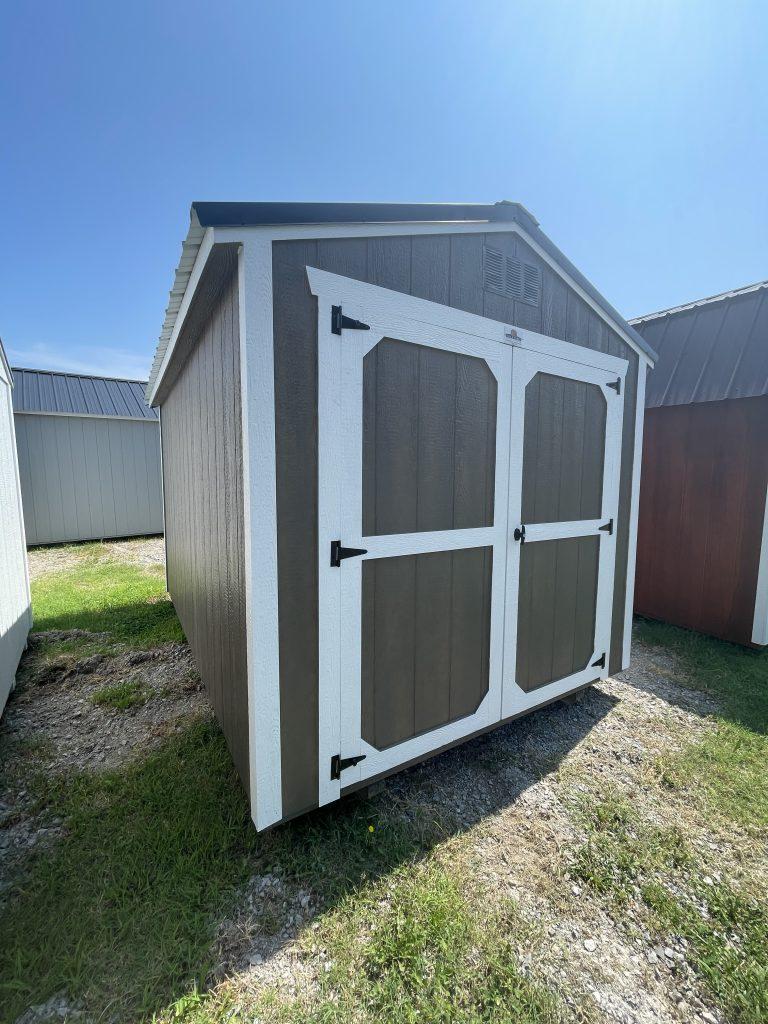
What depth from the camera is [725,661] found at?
3525mm

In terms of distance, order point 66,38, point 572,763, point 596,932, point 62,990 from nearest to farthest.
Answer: point 62,990, point 596,932, point 572,763, point 66,38

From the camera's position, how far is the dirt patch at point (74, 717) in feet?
6.02

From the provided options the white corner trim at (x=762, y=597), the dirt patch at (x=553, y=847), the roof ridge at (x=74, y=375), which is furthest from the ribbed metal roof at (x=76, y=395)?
the white corner trim at (x=762, y=597)

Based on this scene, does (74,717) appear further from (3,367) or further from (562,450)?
(562,450)

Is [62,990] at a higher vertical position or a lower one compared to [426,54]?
lower

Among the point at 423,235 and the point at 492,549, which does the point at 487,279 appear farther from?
the point at 492,549

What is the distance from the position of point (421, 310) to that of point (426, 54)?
11.8 ft

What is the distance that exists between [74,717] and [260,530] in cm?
222

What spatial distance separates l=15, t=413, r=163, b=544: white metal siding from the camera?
806 cm

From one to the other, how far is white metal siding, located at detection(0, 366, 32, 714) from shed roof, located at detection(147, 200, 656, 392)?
1785 mm

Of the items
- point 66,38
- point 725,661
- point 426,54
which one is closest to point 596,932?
point 725,661

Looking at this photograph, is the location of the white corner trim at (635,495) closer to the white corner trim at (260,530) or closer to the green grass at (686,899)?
the green grass at (686,899)

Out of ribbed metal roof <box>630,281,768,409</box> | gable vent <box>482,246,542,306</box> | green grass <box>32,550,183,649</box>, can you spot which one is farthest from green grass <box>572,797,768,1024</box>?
ribbed metal roof <box>630,281,768,409</box>

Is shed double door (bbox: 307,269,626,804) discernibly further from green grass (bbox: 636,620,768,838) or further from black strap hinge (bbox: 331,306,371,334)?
green grass (bbox: 636,620,768,838)
